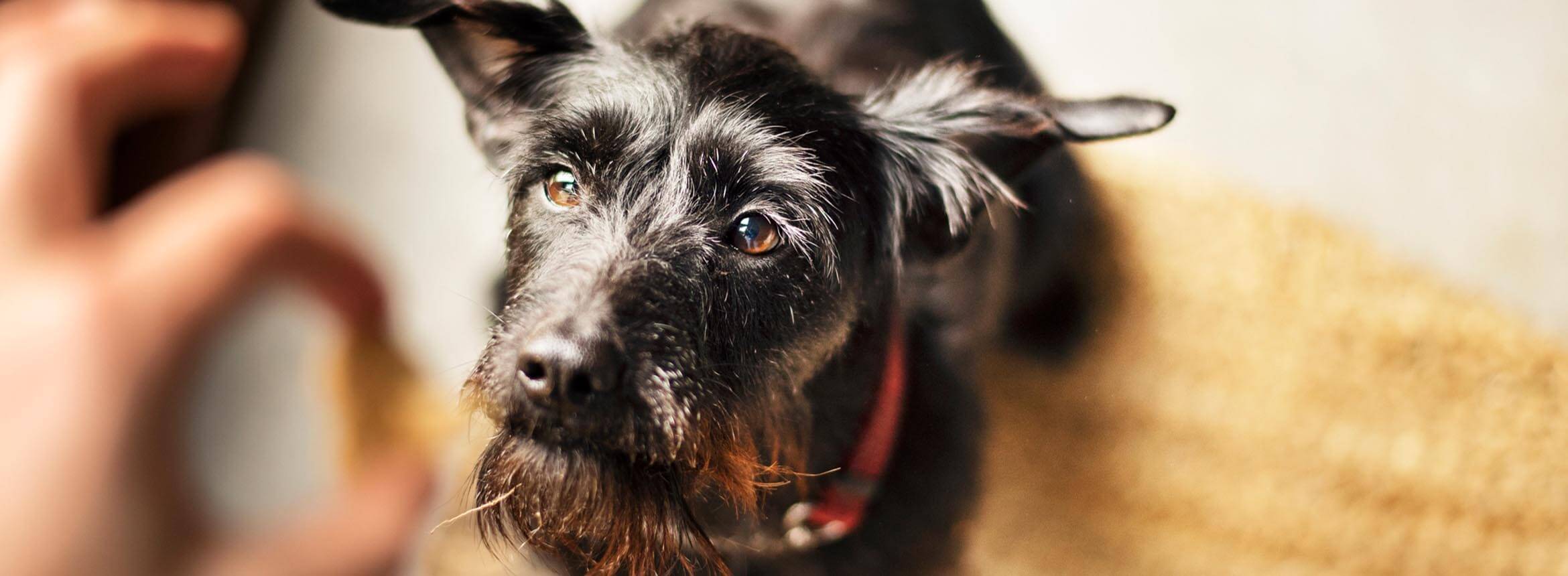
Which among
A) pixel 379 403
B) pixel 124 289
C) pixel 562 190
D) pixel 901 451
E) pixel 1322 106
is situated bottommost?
pixel 379 403

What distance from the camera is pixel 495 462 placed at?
710mm

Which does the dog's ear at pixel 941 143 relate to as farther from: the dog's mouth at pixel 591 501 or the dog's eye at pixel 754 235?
the dog's mouth at pixel 591 501

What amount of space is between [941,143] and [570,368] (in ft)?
1.33

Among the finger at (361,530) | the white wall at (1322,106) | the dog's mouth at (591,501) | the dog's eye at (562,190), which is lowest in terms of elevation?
the finger at (361,530)

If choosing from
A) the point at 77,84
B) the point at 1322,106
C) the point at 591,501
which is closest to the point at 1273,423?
the point at 1322,106

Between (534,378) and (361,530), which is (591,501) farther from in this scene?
(361,530)

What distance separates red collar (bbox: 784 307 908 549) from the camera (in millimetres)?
882

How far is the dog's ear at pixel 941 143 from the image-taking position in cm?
76

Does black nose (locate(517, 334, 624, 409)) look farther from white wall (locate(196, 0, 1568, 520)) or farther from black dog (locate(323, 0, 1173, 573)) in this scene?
white wall (locate(196, 0, 1568, 520))

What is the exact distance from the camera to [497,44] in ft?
2.47

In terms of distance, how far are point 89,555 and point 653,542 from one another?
453 mm

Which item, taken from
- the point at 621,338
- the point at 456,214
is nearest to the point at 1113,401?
the point at 621,338

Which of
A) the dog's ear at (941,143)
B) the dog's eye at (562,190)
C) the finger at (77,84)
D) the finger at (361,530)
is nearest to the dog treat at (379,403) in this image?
the finger at (361,530)

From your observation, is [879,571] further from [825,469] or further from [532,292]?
[532,292]
